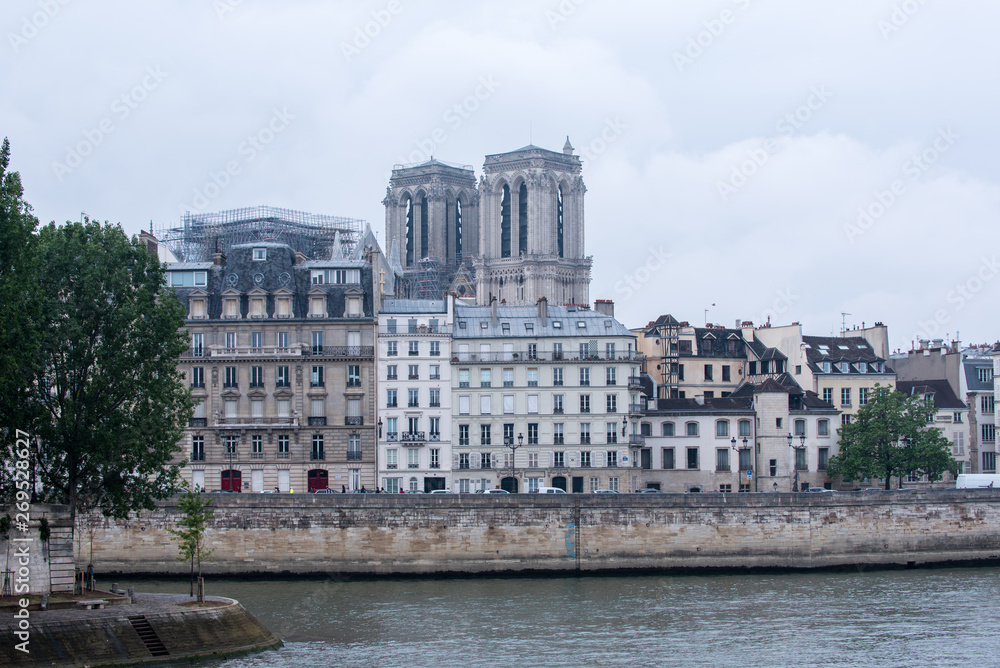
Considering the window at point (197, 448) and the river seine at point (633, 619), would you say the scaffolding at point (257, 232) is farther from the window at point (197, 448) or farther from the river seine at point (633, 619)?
the river seine at point (633, 619)

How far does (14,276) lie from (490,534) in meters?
25.6

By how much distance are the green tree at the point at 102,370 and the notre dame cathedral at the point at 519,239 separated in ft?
324

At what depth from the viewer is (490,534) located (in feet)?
186

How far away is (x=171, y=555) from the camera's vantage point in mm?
55594

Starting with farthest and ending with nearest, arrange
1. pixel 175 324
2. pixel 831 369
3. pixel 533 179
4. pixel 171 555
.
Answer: pixel 533 179, pixel 831 369, pixel 171 555, pixel 175 324

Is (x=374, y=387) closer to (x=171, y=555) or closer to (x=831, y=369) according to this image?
(x=171, y=555)

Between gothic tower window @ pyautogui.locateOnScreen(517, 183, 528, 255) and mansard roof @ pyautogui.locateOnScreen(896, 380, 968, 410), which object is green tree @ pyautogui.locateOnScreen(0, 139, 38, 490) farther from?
gothic tower window @ pyautogui.locateOnScreen(517, 183, 528, 255)

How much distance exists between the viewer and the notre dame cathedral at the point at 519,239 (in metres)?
150

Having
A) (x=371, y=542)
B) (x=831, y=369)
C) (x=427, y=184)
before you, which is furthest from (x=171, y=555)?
(x=427, y=184)

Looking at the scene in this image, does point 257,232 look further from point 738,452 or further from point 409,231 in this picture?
point 409,231

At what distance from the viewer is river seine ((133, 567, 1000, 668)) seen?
129ft

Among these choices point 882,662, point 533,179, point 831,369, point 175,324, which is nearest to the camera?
point 882,662

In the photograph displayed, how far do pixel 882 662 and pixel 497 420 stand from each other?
112ft

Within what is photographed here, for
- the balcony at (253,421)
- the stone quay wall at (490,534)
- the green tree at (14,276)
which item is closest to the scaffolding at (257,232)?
the balcony at (253,421)
